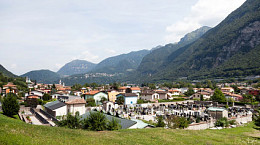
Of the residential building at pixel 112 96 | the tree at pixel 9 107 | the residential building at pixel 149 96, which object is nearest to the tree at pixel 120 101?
the residential building at pixel 112 96

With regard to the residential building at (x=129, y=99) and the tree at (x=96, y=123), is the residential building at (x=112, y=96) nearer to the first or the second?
the residential building at (x=129, y=99)

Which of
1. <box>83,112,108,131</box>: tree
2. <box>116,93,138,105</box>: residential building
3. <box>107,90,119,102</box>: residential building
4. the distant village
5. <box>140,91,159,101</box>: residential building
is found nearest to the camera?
<box>83,112,108,131</box>: tree

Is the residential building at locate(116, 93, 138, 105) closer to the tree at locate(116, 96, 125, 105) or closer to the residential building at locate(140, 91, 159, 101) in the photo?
the tree at locate(116, 96, 125, 105)

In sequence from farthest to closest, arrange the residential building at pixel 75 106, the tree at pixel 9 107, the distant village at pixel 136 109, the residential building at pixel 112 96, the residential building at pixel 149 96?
the residential building at pixel 149 96 < the residential building at pixel 112 96 < the residential building at pixel 75 106 < the tree at pixel 9 107 < the distant village at pixel 136 109

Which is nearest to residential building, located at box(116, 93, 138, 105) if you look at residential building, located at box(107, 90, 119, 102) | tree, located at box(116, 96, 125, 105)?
tree, located at box(116, 96, 125, 105)

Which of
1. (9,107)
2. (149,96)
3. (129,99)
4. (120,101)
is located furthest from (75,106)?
(149,96)

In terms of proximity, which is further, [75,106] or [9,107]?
[75,106]

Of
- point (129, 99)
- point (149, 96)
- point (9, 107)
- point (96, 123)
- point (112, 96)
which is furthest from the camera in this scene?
point (149, 96)

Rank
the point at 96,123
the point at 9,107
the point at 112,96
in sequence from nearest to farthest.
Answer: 1. the point at 96,123
2. the point at 9,107
3. the point at 112,96

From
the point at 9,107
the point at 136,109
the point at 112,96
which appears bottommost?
the point at 136,109

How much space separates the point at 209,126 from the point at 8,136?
97.5 feet

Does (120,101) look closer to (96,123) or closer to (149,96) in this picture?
(149,96)

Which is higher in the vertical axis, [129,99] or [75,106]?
[75,106]

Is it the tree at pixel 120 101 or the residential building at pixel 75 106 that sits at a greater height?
the residential building at pixel 75 106
